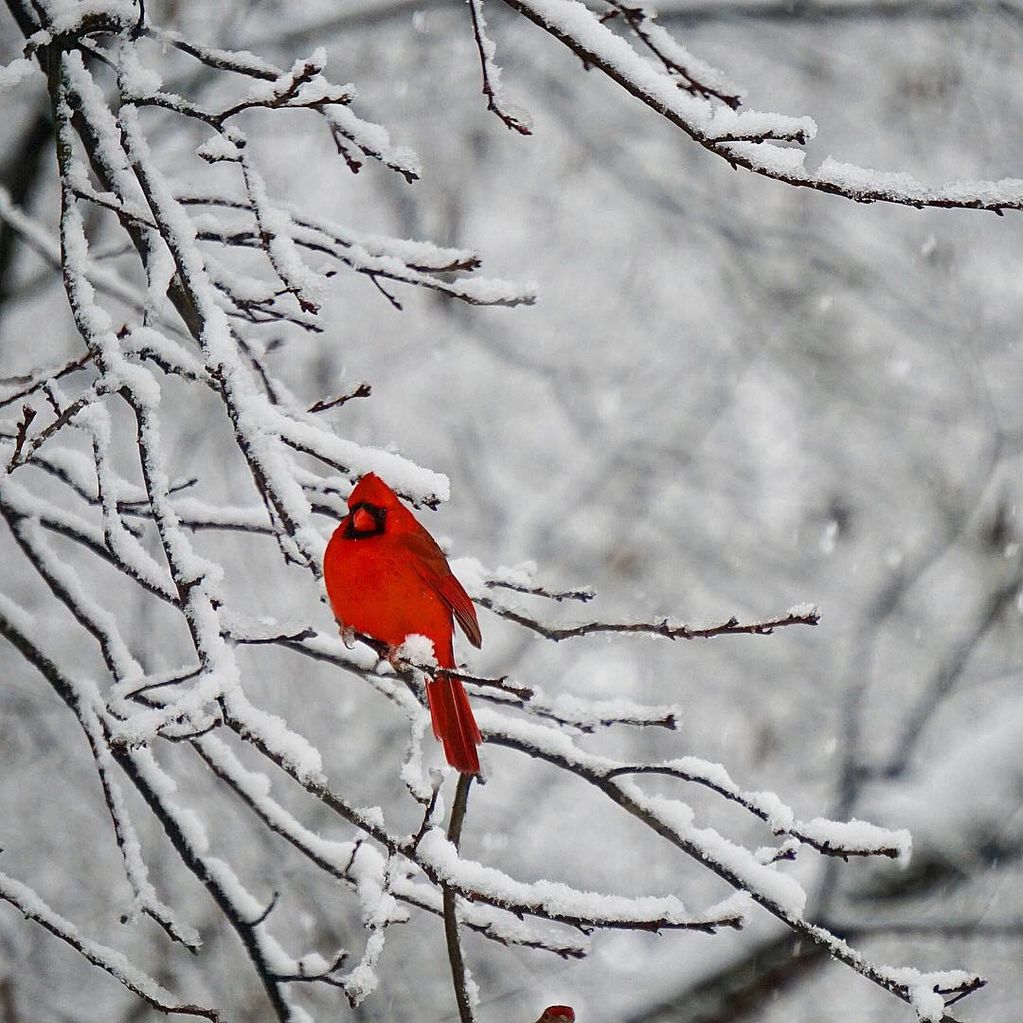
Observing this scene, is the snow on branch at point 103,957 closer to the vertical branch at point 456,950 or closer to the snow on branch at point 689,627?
the vertical branch at point 456,950

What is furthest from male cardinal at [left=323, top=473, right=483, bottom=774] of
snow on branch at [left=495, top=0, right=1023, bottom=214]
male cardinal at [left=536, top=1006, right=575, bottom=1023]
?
snow on branch at [left=495, top=0, right=1023, bottom=214]

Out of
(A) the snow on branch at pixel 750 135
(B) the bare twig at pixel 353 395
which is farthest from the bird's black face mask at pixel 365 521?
(A) the snow on branch at pixel 750 135

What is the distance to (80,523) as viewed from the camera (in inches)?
110

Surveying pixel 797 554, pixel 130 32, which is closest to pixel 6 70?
pixel 130 32

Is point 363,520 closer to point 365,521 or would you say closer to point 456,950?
point 365,521

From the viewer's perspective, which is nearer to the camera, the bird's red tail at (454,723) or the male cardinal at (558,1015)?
the male cardinal at (558,1015)

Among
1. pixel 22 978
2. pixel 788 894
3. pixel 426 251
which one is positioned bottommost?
pixel 788 894

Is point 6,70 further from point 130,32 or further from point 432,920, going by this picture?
point 432,920

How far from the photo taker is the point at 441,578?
2406mm

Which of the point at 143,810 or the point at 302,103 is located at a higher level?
the point at 143,810

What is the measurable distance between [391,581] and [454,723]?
328 mm

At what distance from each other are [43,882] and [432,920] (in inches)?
85.3

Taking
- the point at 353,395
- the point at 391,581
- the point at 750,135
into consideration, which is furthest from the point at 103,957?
the point at 750,135

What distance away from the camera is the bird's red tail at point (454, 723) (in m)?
2.28
